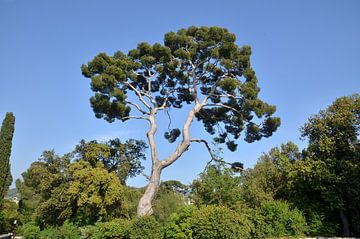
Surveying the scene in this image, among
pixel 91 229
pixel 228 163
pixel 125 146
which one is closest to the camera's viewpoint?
pixel 91 229

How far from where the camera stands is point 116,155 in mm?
23484

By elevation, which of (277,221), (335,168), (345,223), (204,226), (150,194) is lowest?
(204,226)

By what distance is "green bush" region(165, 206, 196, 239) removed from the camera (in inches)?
620

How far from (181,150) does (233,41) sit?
7.44m

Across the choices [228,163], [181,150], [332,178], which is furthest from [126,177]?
[332,178]

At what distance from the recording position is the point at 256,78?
71.9 feet

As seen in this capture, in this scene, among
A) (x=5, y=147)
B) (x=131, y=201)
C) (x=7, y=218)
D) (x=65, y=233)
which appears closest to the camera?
(x=65, y=233)

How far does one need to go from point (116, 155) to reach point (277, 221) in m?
11.1

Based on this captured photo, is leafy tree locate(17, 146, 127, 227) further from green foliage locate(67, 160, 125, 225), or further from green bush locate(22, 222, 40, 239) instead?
green bush locate(22, 222, 40, 239)

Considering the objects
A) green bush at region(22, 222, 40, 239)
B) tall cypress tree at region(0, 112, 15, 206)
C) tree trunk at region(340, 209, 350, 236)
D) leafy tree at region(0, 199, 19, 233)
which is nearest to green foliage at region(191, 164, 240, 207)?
tree trunk at region(340, 209, 350, 236)

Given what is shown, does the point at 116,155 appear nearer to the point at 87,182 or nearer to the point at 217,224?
the point at 87,182

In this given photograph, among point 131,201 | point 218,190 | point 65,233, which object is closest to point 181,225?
point 218,190

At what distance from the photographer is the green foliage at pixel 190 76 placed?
2109 centimetres

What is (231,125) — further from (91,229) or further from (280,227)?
(91,229)
